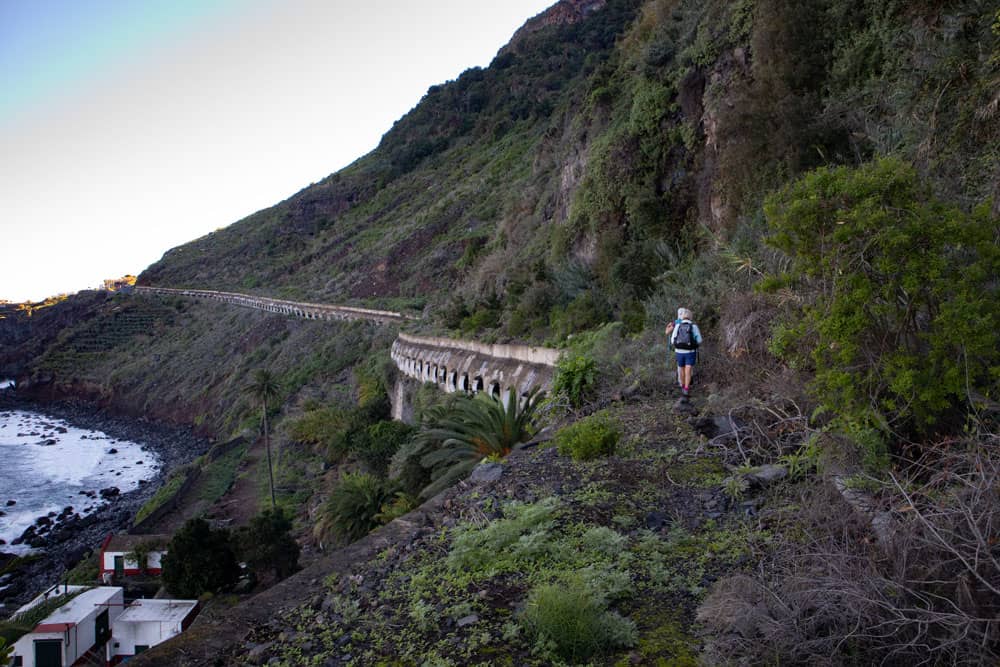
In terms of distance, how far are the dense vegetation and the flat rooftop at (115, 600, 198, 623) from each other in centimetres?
95

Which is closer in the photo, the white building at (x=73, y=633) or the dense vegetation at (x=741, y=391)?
the dense vegetation at (x=741, y=391)

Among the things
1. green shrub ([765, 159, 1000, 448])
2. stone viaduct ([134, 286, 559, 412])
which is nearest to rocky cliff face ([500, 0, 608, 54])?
stone viaduct ([134, 286, 559, 412])

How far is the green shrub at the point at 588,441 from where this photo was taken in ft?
21.0

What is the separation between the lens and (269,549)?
17.0m

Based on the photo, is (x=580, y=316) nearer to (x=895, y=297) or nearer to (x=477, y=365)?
(x=477, y=365)

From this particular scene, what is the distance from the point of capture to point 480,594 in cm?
400

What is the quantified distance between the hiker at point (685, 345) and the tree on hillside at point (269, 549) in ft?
44.7

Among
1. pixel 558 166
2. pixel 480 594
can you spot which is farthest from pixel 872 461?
pixel 558 166

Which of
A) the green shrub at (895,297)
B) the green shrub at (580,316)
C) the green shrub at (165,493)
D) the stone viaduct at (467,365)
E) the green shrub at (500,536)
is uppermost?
the green shrub at (895,297)

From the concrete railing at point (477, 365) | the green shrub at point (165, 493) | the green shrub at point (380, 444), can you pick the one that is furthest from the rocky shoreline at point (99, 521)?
the green shrub at point (380, 444)

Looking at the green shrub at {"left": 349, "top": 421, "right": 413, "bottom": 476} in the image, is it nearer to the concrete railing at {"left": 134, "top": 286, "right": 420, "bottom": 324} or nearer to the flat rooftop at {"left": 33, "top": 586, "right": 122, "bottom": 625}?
the flat rooftop at {"left": 33, "top": 586, "right": 122, "bottom": 625}

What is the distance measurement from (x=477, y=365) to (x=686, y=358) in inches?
360

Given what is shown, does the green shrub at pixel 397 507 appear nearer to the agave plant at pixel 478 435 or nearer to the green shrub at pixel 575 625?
the agave plant at pixel 478 435

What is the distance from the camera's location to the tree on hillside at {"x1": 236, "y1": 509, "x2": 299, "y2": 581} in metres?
17.0
